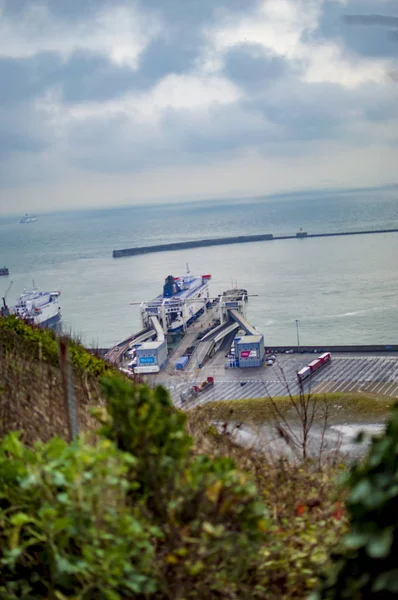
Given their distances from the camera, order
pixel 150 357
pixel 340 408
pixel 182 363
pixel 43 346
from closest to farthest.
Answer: pixel 43 346
pixel 340 408
pixel 150 357
pixel 182 363

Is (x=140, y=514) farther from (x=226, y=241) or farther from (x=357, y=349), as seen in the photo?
(x=226, y=241)

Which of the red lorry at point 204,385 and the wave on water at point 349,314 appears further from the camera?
the wave on water at point 349,314

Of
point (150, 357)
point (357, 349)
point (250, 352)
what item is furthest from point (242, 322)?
point (357, 349)

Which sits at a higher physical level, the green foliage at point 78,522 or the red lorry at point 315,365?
the red lorry at point 315,365

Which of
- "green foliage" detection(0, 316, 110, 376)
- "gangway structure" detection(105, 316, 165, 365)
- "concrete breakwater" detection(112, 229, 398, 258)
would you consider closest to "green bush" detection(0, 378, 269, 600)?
"green foliage" detection(0, 316, 110, 376)

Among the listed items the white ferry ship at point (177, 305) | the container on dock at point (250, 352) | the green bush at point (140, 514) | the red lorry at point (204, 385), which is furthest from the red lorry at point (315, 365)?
the green bush at point (140, 514)

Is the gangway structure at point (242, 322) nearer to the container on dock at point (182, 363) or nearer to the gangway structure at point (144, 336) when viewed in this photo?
the container on dock at point (182, 363)

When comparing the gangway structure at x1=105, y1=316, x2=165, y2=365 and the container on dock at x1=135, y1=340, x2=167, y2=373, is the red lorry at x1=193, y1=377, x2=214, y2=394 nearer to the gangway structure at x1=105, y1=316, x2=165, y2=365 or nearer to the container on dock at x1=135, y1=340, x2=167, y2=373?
the container on dock at x1=135, y1=340, x2=167, y2=373
